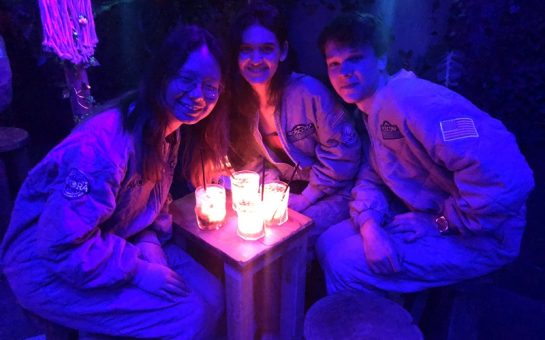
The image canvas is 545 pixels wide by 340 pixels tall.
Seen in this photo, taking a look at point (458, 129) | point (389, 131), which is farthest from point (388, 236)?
point (458, 129)

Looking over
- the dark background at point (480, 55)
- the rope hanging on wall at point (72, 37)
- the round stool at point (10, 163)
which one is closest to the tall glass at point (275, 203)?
the dark background at point (480, 55)

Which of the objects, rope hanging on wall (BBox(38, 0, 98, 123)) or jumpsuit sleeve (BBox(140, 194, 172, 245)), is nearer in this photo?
jumpsuit sleeve (BBox(140, 194, 172, 245))

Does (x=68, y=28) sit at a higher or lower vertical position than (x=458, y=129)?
higher

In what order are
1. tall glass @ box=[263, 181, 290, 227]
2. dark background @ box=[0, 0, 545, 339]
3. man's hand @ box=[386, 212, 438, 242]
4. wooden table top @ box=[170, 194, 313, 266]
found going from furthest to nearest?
dark background @ box=[0, 0, 545, 339] → man's hand @ box=[386, 212, 438, 242] → tall glass @ box=[263, 181, 290, 227] → wooden table top @ box=[170, 194, 313, 266]

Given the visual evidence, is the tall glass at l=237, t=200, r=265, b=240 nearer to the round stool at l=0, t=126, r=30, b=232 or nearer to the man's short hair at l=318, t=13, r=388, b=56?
the man's short hair at l=318, t=13, r=388, b=56

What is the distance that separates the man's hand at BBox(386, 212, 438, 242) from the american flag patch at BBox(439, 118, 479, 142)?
50cm

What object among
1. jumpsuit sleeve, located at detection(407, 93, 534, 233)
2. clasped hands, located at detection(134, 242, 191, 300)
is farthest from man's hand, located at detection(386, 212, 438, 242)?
clasped hands, located at detection(134, 242, 191, 300)

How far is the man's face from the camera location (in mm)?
2090

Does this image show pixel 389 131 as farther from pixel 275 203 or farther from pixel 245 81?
pixel 245 81

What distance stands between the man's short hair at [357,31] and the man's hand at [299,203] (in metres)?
0.95

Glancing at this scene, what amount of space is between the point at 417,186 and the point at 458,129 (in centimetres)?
45

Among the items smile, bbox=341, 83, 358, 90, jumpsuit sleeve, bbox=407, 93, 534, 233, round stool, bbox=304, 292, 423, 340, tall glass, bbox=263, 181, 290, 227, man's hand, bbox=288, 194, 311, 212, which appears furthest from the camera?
man's hand, bbox=288, 194, 311, 212

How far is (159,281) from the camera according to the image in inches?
70.1

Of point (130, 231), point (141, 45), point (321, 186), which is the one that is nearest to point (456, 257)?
point (321, 186)
